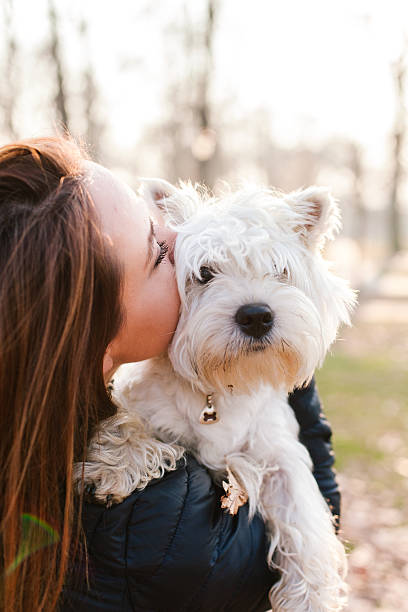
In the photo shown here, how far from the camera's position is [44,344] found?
1.65 m

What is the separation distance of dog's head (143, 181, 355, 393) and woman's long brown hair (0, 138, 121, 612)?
0.52m

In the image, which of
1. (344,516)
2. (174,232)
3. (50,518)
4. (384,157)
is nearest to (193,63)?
(344,516)

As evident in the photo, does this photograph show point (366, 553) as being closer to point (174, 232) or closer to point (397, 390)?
point (174, 232)

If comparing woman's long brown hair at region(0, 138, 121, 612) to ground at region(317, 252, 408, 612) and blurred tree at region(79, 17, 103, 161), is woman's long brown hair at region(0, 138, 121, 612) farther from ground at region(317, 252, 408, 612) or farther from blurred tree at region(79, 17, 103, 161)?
blurred tree at region(79, 17, 103, 161)

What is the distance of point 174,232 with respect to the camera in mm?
2512

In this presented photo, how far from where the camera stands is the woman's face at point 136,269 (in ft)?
6.23

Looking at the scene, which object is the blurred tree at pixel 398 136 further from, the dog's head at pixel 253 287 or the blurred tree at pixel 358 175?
the dog's head at pixel 253 287

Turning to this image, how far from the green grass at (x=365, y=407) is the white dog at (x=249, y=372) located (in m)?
4.97

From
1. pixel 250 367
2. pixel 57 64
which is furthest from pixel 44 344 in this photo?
pixel 57 64

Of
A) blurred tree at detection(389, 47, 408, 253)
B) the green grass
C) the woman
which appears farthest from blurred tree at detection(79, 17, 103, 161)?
blurred tree at detection(389, 47, 408, 253)

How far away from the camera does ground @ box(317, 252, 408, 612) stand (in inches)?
204

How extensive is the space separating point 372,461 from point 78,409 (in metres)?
6.41

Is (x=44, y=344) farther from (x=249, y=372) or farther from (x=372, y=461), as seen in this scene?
(x=372, y=461)

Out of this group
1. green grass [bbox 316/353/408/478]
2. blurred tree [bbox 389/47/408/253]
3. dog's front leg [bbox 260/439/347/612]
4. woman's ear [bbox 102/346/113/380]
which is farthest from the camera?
blurred tree [bbox 389/47/408/253]
